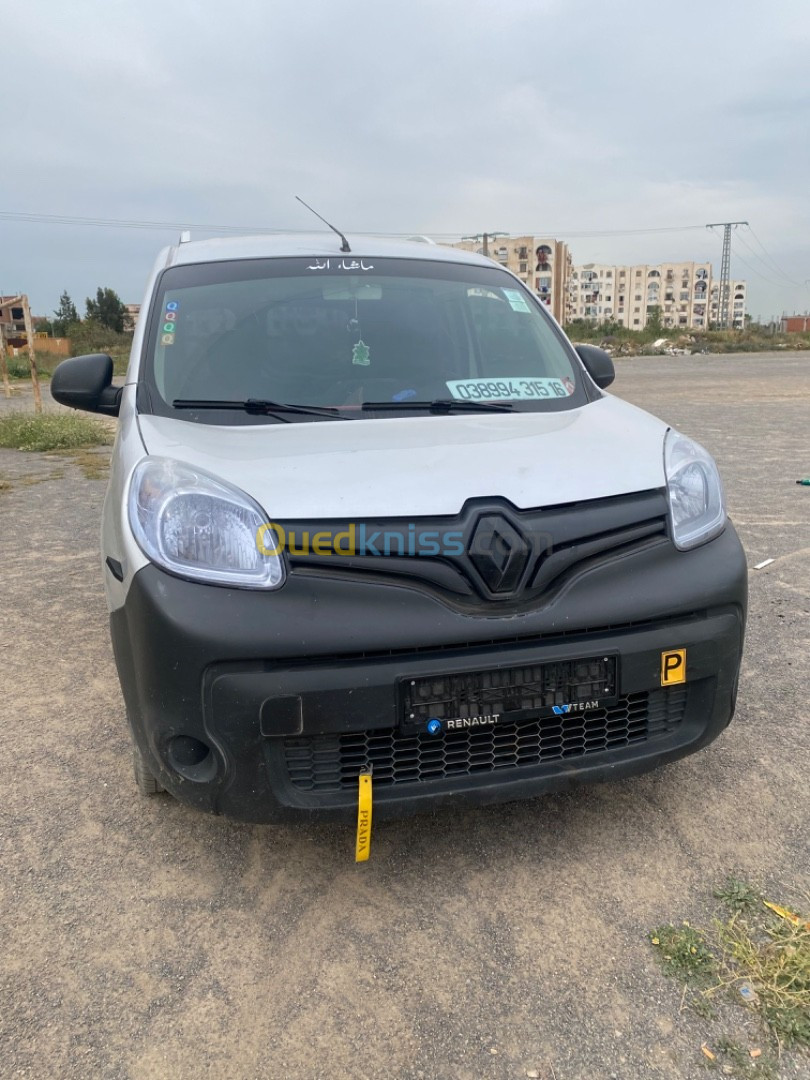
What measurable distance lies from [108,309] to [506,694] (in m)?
81.7

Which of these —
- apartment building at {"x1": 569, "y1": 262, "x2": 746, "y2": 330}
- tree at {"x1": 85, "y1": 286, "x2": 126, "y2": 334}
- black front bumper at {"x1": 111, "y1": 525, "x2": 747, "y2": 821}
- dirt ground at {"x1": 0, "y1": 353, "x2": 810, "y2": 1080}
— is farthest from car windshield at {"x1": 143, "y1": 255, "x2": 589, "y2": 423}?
apartment building at {"x1": 569, "y1": 262, "x2": 746, "y2": 330}

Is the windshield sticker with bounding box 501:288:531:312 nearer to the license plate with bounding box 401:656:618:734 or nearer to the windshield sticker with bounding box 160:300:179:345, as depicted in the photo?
the windshield sticker with bounding box 160:300:179:345

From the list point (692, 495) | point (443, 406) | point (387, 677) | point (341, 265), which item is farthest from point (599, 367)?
point (387, 677)

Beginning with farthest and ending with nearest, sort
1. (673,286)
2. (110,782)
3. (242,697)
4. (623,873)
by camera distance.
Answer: (673,286)
(110,782)
(623,873)
(242,697)

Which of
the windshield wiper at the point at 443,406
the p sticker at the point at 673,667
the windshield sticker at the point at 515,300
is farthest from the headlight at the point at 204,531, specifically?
the windshield sticker at the point at 515,300

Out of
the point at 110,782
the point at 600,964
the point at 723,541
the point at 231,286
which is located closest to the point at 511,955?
the point at 600,964

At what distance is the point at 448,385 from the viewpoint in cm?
293

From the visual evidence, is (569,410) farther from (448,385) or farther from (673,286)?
(673,286)

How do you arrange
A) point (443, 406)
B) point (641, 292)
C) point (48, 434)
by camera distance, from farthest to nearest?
point (641, 292) → point (48, 434) → point (443, 406)

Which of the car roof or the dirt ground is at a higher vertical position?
the car roof

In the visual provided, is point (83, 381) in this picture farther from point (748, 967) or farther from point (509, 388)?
point (748, 967)

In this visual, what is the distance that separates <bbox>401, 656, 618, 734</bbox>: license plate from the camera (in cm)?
199

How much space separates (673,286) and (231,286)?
16856 centimetres

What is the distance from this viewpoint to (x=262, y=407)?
2.68 m
